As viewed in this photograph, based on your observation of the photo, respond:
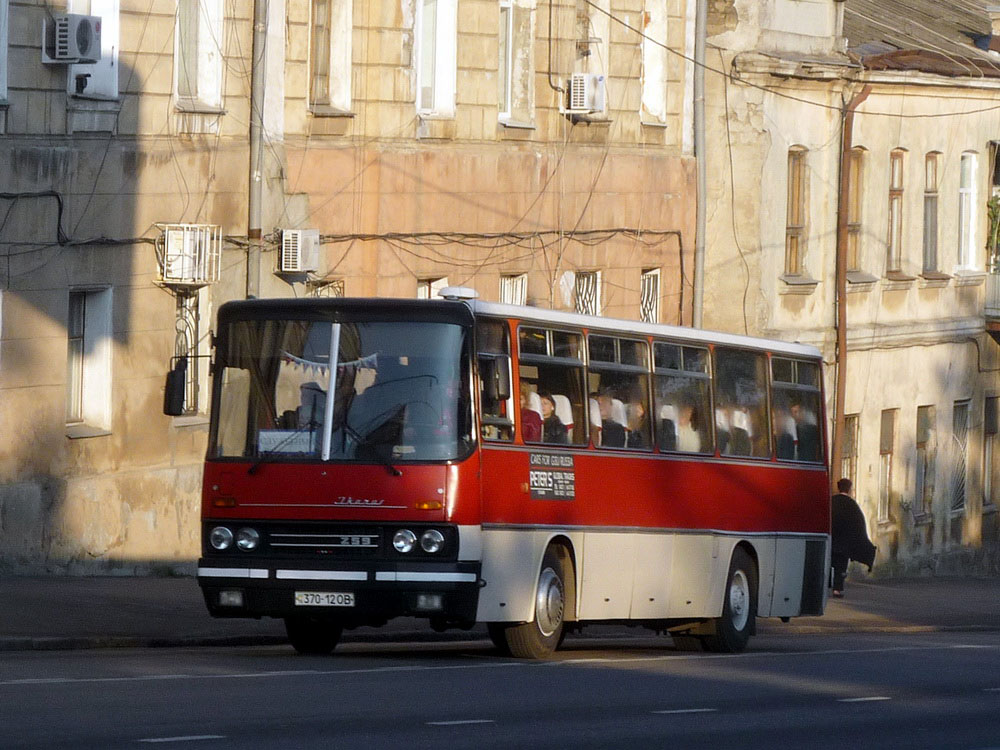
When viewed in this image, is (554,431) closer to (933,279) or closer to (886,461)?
(886,461)

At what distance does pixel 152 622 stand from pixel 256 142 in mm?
8007

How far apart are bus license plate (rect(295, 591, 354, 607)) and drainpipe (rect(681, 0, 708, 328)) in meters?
18.6

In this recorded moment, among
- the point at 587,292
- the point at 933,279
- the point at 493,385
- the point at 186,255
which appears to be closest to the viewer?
the point at 493,385

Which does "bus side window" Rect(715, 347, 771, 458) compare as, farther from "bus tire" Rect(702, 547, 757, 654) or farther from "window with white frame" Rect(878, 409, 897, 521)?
"window with white frame" Rect(878, 409, 897, 521)

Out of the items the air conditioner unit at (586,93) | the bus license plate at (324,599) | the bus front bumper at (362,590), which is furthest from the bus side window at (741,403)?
the air conditioner unit at (586,93)

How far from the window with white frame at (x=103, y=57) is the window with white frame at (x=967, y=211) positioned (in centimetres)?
2057

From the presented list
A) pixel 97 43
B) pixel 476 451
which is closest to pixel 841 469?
pixel 97 43

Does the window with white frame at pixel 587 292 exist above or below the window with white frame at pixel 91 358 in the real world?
above

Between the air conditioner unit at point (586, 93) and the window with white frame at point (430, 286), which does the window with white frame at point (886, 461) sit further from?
the window with white frame at point (430, 286)

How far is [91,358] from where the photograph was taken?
75.4 ft

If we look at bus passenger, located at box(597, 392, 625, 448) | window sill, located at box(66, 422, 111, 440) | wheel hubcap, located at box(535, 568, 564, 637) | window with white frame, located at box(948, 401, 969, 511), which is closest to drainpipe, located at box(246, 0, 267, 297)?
window sill, located at box(66, 422, 111, 440)

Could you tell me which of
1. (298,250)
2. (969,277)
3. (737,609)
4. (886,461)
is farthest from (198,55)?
(969,277)

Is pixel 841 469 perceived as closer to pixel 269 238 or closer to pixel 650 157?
pixel 650 157

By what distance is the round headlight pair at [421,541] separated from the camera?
1523cm
